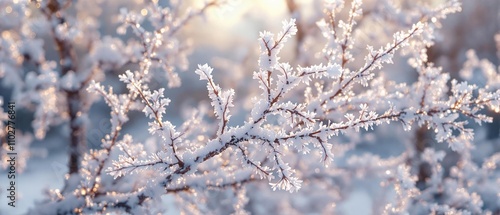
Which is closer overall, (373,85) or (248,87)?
(373,85)

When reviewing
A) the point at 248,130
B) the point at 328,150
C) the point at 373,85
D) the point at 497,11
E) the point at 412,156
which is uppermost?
the point at 497,11

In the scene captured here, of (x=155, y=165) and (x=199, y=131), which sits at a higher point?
(x=199, y=131)

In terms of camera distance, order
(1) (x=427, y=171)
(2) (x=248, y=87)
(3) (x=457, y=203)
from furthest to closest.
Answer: (2) (x=248, y=87), (1) (x=427, y=171), (3) (x=457, y=203)

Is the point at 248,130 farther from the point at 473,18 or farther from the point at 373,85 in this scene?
the point at 473,18

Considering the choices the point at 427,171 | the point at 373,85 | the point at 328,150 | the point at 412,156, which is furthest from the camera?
the point at 427,171

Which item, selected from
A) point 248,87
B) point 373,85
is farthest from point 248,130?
point 248,87

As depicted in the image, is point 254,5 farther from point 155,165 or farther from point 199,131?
point 155,165
